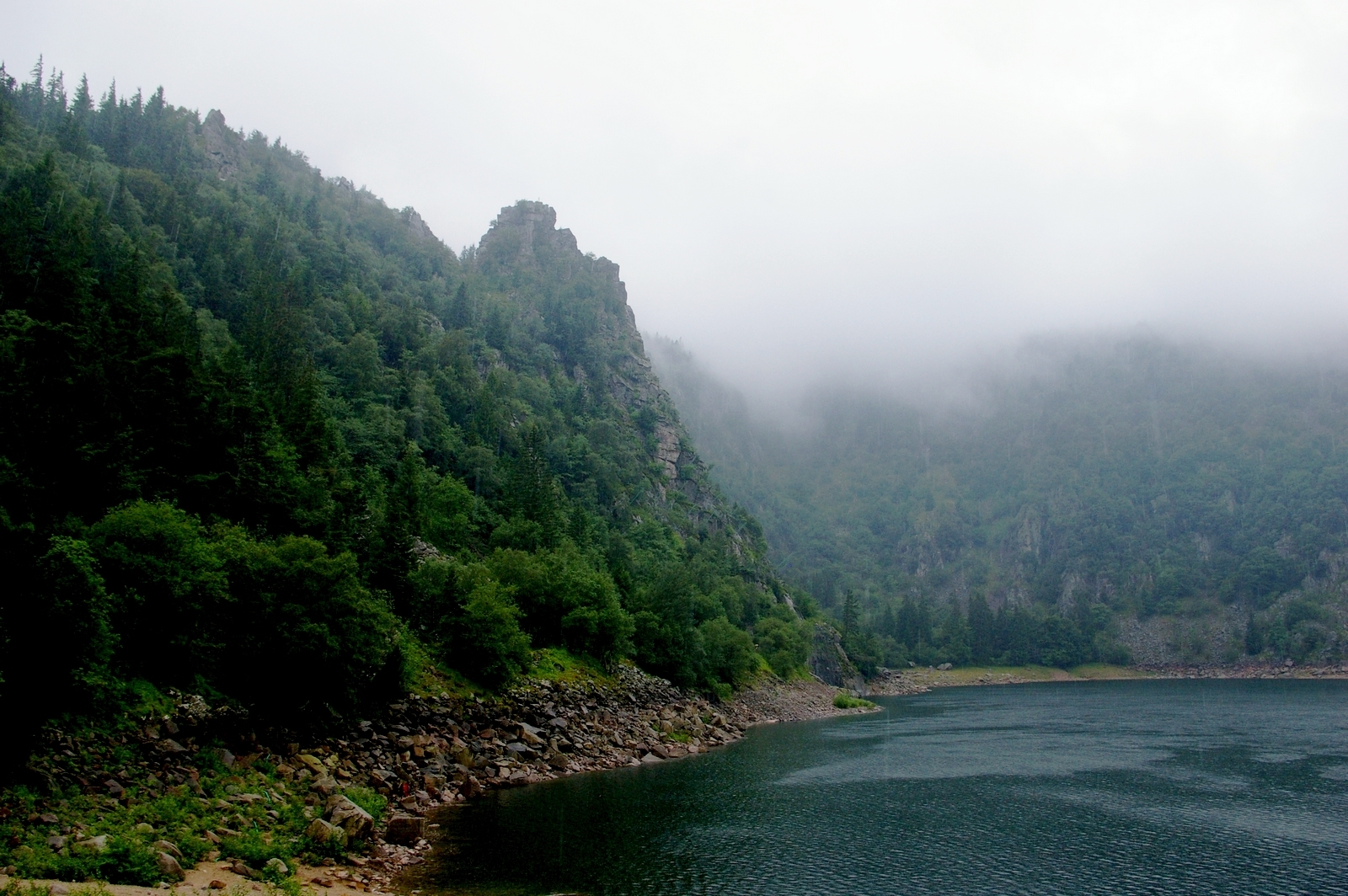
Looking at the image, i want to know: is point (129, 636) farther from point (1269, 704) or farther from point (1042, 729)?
point (1269, 704)

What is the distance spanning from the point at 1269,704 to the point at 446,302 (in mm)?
178688

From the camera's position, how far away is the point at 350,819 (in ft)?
117

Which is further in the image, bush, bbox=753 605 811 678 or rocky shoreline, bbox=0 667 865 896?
bush, bbox=753 605 811 678

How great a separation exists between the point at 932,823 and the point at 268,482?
51567mm

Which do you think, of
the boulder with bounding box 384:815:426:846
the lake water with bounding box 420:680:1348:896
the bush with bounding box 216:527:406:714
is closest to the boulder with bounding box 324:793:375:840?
the boulder with bounding box 384:815:426:846

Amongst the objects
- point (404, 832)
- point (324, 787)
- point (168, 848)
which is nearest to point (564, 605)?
point (324, 787)

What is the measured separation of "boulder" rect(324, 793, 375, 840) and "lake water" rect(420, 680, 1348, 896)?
3501 millimetres

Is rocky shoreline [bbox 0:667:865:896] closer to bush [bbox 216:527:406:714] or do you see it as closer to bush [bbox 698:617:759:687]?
bush [bbox 216:527:406:714]

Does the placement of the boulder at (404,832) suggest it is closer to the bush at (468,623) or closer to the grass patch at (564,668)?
the bush at (468,623)

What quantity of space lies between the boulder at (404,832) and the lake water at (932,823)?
1.45 m

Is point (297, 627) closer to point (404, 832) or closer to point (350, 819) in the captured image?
point (350, 819)

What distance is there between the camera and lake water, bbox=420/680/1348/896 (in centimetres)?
3422

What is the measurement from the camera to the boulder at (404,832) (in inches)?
1449

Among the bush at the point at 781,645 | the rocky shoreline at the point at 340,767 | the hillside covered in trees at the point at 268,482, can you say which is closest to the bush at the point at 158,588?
the hillside covered in trees at the point at 268,482
